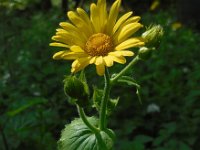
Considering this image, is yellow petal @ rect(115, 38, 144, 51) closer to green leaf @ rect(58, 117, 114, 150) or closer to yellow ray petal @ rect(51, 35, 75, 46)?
yellow ray petal @ rect(51, 35, 75, 46)

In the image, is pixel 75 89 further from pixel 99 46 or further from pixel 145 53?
pixel 145 53

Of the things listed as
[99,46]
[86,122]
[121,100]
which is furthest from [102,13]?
[121,100]

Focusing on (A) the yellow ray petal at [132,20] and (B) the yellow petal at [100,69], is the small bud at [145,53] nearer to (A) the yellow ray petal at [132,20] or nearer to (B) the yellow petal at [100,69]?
(A) the yellow ray petal at [132,20]

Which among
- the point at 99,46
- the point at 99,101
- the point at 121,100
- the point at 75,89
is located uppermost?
the point at 99,46

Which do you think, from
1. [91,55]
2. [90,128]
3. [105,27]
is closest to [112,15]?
[105,27]

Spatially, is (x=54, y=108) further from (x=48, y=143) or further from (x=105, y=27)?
(x=105, y=27)

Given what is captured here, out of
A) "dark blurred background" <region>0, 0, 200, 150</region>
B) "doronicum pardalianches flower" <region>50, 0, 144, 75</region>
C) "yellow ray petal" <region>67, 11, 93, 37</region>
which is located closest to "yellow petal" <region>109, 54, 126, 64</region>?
"doronicum pardalianches flower" <region>50, 0, 144, 75</region>
